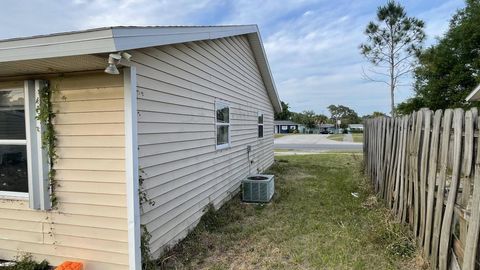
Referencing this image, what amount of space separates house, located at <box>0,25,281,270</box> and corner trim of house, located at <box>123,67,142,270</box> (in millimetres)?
11

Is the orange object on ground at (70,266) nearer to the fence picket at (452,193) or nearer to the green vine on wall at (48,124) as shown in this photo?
the green vine on wall at (48,124)

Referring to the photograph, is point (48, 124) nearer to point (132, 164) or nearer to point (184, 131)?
point (132, 164)

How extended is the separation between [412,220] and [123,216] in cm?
372

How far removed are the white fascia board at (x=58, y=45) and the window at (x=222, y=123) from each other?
369 centimetres

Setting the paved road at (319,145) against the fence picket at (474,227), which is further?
the paved road at (319,145)

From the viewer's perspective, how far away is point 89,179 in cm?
359

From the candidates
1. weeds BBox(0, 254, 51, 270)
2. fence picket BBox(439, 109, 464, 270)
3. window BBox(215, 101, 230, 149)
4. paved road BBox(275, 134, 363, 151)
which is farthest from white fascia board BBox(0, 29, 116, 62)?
paved road BBox(275, 134, 363, 151)

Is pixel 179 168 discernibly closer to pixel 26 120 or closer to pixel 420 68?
pixel 26 120

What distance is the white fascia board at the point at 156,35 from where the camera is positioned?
2830mm

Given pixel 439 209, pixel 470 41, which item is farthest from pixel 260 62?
pixel 470 41

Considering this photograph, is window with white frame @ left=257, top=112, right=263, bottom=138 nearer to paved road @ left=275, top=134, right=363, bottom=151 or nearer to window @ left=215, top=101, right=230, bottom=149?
window @ left=215, top=101, right=230, bottom=149

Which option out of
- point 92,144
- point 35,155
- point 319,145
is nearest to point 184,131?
point 92,144

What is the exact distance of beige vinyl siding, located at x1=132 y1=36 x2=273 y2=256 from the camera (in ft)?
12.6

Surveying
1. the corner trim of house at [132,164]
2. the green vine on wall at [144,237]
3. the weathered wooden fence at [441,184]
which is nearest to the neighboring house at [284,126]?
the weathered wooden fence at [441,184]
